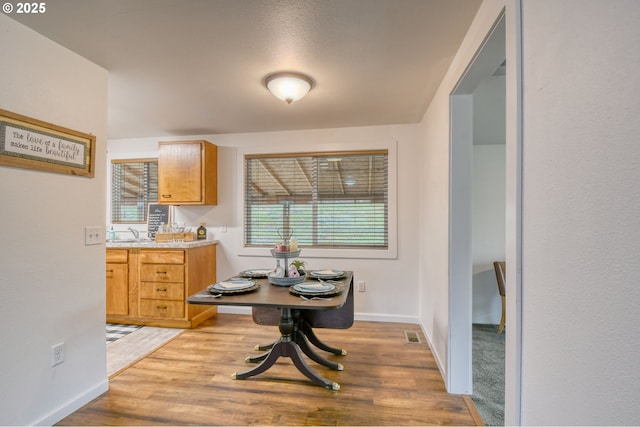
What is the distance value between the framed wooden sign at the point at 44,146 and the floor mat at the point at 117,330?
1.88 meters

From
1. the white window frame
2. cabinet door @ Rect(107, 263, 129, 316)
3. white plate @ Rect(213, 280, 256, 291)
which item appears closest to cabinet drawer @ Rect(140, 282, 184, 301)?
cabinet door @ Rect(107, 263, 129, 316)

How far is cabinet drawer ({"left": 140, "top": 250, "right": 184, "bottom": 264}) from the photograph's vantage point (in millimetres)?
3207

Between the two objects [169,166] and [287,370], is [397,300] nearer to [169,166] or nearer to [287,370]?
[287,370]

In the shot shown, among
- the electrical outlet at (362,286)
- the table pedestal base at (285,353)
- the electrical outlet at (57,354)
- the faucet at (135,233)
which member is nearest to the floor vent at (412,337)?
the electrical outlet at (362,286)

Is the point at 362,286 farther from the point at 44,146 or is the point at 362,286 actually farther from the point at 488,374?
the point at 44,146

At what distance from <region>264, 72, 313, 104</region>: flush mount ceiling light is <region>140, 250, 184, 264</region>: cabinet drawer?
2.09 meters

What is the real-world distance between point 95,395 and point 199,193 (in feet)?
6.97

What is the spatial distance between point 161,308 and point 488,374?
3251 millimetres

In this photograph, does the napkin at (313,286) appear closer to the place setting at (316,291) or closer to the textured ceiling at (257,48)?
the place setting at (316,291)

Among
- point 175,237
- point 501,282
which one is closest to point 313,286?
point 501,282

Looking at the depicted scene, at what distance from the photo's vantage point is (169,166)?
140 inches

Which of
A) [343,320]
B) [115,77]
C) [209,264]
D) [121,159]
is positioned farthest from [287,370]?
[121,159]

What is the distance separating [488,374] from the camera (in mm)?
2311

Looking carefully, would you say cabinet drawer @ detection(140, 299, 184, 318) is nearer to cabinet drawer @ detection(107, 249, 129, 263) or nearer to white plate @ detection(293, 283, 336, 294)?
cabinet drawer @ detection(107, 249, 129, 263)
